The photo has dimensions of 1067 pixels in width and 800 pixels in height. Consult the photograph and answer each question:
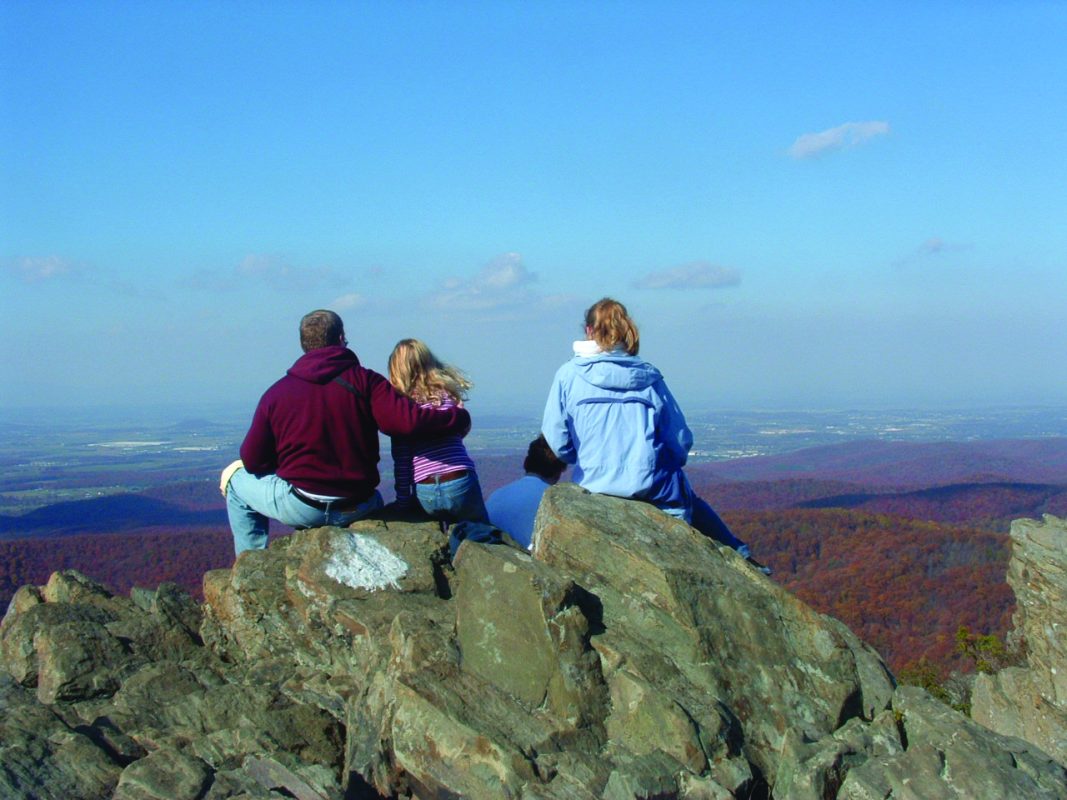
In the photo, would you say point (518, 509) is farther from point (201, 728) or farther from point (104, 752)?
point (104, 752)

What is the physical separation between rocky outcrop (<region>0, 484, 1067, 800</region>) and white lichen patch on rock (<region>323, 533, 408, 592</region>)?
0.02 metres

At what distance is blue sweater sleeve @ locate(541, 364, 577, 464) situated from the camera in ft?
27.7

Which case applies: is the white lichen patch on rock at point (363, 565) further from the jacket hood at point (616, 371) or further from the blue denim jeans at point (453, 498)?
the jacket hood at point (616, 371)

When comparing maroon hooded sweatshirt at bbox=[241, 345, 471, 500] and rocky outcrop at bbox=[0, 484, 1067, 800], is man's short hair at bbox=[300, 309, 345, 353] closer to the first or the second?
maroon hooded sweatshirt at bbox=[241, 345, 471, 500]

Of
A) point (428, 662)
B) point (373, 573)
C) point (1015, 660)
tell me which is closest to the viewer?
point (428, 662)

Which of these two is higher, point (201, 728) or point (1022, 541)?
point (1022, 541)

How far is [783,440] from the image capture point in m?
107

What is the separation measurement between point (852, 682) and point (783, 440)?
4088 inches

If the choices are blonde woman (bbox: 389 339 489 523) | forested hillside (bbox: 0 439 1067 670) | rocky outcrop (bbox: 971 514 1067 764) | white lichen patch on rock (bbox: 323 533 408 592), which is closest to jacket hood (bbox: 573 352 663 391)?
blonde woman (bbox: 389 339 489 523)

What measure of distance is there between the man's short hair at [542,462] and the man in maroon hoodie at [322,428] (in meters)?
1.21

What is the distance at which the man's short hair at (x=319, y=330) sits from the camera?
8.42 meters

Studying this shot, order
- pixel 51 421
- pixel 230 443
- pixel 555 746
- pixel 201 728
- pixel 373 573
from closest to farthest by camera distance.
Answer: pixel 555 746 → pixel 201 728 → pixel 373 573 → pixel 230 443 → pixel 51 421

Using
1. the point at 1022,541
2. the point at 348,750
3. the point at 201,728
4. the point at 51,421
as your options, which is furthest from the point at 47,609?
the point at 51,421

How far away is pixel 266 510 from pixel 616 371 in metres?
3.69
